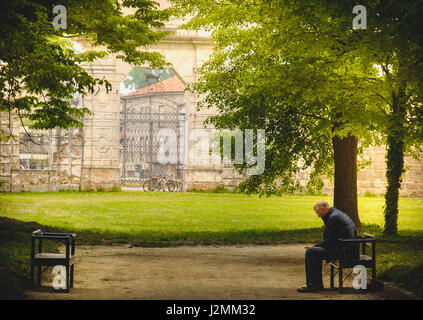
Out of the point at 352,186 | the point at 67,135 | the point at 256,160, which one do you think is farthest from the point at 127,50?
the point at 67,135

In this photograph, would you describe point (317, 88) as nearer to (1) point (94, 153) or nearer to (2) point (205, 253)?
(2) point (205, 253)

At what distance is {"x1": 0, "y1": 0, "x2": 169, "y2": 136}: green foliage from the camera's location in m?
11.1

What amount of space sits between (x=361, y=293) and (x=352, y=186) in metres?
8.78

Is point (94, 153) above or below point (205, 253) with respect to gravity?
above

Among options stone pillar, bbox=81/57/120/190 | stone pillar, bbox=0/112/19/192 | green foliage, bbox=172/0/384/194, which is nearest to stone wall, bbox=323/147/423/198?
stone pillar, bbox=81/57/120/190

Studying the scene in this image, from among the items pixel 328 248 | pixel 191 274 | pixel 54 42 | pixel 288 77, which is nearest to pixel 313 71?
pixel 288 77

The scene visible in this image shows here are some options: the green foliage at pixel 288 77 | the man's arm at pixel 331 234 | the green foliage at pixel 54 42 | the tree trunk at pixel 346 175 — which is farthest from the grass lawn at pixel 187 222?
the green foliage at pixel 54 42

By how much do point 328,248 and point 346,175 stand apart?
8451 mm

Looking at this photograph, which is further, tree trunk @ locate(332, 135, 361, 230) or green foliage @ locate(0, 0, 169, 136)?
tree trunk @ locate(332, 135, 361, 230)

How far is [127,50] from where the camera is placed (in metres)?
15.0

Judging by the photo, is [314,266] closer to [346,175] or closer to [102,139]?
[346,175]

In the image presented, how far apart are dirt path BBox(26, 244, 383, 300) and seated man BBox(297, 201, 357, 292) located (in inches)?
9.3

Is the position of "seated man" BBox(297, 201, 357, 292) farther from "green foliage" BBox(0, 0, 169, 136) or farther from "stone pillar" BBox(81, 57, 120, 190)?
"stone pillar" BBox(81, 57, 120, 190)

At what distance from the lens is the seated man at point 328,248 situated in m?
8.65
